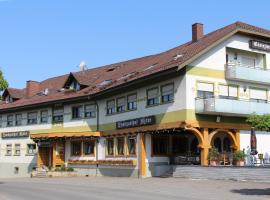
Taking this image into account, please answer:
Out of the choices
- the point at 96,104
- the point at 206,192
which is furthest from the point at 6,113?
the point at 206,192

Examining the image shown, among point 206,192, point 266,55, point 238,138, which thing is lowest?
point 206,192

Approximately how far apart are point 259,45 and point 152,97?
27.1 ft

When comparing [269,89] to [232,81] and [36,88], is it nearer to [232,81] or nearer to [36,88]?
[232,81]

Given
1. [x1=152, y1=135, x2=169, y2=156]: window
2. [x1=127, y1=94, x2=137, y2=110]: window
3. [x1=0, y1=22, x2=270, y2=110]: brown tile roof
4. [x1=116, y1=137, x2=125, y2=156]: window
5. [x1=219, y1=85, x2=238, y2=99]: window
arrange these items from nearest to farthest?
1. [x1=0, y1=22, x2=270, y2=110]: brown tile roof
2. [x1=219, y1=85, x2=238, y2=99]: window
3. [x1=152, y1=135, x2=169, y2=156]: window
4. [x1=127, y1=94, x2=137, y2=110]: window
5. [x1=116, y1=137, x2=125, y2=156]: window

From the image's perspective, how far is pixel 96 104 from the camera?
125 feet

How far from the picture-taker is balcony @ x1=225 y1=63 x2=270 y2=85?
30.5 meters

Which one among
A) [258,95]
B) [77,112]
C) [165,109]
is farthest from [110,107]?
[258,95]

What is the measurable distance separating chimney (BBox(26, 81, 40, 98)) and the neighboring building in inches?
272

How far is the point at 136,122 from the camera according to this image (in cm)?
3247

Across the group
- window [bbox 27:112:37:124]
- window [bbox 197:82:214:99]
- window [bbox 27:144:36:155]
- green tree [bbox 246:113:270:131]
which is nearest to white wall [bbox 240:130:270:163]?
window [bbox 197:82:214:99]

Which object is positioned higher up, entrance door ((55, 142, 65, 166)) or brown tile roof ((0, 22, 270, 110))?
brown tile roof ((0, 22, 270, 110))

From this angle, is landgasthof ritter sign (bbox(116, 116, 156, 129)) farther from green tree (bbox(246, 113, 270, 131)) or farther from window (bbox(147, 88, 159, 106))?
green tree (bbox(246, 113, 270, 131))

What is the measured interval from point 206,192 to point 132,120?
14.0 metres

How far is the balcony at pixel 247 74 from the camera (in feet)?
100
